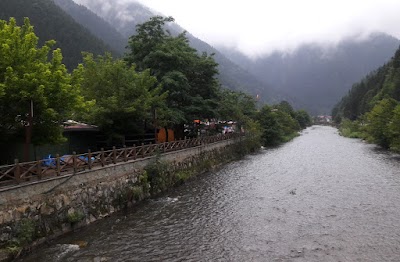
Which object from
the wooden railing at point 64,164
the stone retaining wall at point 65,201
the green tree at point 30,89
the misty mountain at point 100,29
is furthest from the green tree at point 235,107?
the misty mountain at point 100,29

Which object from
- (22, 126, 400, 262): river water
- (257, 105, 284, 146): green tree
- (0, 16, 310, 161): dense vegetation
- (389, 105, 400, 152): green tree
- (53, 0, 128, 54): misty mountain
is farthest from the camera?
(53, 0, 128, 54): misty mountain

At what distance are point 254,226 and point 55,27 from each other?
11386 cm

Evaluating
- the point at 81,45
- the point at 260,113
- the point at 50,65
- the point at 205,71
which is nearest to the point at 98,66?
the point at 205,71

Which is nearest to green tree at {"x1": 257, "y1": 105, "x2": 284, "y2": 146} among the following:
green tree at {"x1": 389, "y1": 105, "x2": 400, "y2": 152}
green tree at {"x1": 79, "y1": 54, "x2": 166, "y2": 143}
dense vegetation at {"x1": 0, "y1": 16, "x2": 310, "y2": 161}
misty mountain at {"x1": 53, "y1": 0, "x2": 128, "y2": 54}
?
green tree at {"x1": 389, "y1": 105, "x2": 400, "y2": 152}

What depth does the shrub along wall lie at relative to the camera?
13.9 metres

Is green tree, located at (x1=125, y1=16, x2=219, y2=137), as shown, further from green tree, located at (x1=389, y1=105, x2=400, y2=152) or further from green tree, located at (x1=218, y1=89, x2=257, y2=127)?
green tree, located at (x1=389, y1=105, x2=400, y2=152)

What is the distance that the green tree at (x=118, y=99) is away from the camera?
26000mm

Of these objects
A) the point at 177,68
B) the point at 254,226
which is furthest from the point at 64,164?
the point at 177,68

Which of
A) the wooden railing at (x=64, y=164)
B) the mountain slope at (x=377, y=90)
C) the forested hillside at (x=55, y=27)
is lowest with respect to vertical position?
the wooden railing at (x=64, y=164)

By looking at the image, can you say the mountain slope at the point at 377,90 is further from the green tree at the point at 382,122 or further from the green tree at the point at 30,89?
the green tree at the point at 30,89

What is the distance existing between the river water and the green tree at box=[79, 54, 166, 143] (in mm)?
6902

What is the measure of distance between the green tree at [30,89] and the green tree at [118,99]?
7644 millimetres

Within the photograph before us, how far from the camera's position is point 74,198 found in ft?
57.1

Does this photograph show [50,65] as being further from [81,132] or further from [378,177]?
[378,177]
